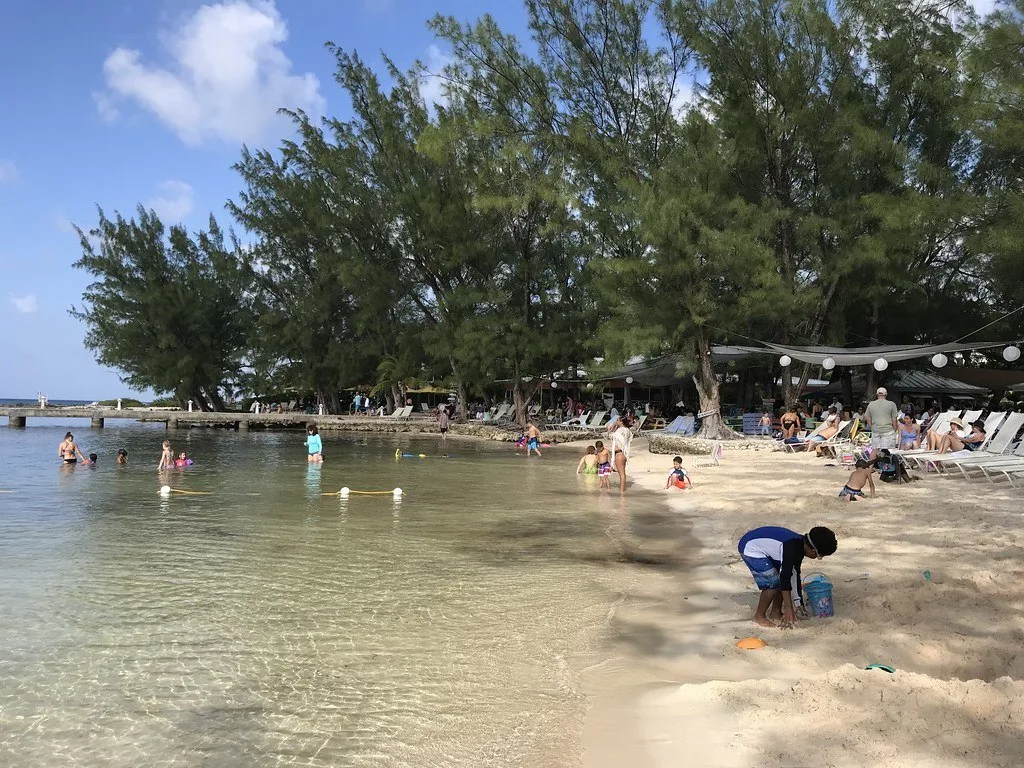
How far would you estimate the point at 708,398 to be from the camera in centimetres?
2234

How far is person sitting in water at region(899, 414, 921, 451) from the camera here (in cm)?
1477

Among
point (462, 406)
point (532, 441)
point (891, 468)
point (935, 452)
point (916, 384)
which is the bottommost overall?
point (532, 441)

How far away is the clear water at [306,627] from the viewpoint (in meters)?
4.20

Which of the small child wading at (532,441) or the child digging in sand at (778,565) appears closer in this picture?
the child digging in sand at (778,565)

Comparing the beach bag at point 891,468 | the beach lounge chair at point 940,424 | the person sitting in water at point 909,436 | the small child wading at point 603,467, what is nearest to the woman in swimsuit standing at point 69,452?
the small child wading at point 603,467

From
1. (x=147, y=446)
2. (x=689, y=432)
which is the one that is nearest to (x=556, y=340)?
(x=689, y=432)

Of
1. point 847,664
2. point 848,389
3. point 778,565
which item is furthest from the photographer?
point 848,389

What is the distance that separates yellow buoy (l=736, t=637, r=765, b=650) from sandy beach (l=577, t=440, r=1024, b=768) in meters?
0.11

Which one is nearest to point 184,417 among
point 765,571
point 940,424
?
point 940,424

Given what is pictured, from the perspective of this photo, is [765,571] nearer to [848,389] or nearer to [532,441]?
[532,441]

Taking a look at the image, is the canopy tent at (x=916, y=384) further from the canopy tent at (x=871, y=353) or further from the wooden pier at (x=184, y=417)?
the wooden pier at (x=184, y=417)

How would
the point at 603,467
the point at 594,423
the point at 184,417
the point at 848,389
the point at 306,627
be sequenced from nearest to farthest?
the point at 306,627 → the point at 603,467 → the point at 848,389 → the point at 594,423 → the point at 184,417

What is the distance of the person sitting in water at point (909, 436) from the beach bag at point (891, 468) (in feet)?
8.15

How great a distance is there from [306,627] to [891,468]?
33.7 ft
